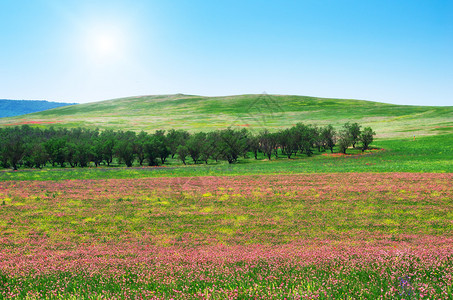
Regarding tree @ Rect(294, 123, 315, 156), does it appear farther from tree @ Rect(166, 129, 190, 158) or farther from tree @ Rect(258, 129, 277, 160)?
tree @ Rect(166, 129, 190, 158)

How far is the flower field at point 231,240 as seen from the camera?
22.7ft

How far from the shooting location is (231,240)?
14.0m

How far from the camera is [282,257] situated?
9773mm

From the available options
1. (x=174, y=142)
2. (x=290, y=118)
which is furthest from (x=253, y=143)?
(x=290, y=118)

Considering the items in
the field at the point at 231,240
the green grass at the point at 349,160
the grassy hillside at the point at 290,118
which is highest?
the grassy hillside at the point at 290,118

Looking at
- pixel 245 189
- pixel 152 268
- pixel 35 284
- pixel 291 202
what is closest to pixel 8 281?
pixel 35 284

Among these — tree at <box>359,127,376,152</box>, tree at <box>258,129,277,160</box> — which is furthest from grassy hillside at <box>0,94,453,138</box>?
tree at <box>359,127,376,152</box>

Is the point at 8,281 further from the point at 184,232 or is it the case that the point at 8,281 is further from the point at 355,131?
the point at 355,131

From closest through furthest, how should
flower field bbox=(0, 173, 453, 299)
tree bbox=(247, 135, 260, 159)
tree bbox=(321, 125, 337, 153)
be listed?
flower field bbox=(0, 173, 453, 299) < tree bbox=(247, 135, 260, 159) < tree bbox=(321, 125, 337, 153)

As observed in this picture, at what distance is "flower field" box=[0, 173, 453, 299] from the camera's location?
22.7ft

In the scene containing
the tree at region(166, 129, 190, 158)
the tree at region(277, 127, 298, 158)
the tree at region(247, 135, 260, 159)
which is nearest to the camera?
the tree at region(277, 127, 298, 158)

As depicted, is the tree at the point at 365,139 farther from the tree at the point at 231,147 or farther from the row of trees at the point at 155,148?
the tree at the point at 231,147

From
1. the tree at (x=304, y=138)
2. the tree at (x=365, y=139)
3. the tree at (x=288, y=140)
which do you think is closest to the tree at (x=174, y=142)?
the tree at (x=288, y=140)

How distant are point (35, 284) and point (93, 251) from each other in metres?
4.70
